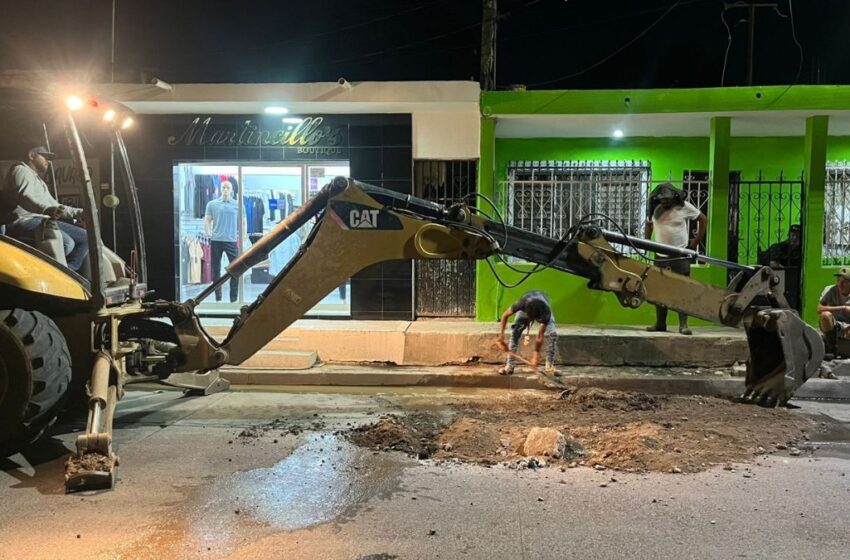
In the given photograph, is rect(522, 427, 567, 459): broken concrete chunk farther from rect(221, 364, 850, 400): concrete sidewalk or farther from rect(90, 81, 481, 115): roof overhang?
rect(90, 81, 481, 115): roof overhang

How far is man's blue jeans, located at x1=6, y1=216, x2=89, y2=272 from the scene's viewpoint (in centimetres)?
612

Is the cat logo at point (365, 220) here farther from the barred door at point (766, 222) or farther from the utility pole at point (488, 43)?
the barred door at point (766, 222)

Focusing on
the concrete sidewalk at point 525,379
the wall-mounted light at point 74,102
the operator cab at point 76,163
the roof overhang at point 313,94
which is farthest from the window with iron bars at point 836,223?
the wall-mounted light at point 74,102

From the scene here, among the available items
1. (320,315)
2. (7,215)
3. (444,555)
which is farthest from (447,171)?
(444,555)

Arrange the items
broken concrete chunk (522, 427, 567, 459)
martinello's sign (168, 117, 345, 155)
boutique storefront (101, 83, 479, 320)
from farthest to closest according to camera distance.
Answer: martinello's sign (168, 117, 345, 155), boutique storefront (101, 83, 479, 320), broken concrete chunk (522, 427, 567, 459)

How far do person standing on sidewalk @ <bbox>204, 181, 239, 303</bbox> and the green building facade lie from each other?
4375mm

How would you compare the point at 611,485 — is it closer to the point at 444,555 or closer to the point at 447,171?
the point at 444,555

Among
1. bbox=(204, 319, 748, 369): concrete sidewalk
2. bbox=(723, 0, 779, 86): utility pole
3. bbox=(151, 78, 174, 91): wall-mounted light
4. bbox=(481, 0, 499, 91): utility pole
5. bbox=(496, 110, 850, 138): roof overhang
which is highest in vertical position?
bbox=(723, 0, 779, 86): utility pole

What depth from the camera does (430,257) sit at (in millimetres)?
5945

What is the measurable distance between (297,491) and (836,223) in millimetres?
10148

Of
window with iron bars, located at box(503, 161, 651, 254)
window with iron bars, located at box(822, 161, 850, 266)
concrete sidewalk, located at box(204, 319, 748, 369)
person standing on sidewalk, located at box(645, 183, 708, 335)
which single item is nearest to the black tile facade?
concrete sidewalk, located at box(204, 319, 748, 369)

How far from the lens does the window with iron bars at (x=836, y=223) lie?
10953 mm

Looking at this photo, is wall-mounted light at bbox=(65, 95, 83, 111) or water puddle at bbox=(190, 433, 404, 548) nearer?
water puddle at bbox=(190, 433, 404, 548)

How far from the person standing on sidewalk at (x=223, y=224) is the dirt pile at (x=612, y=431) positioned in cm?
627
